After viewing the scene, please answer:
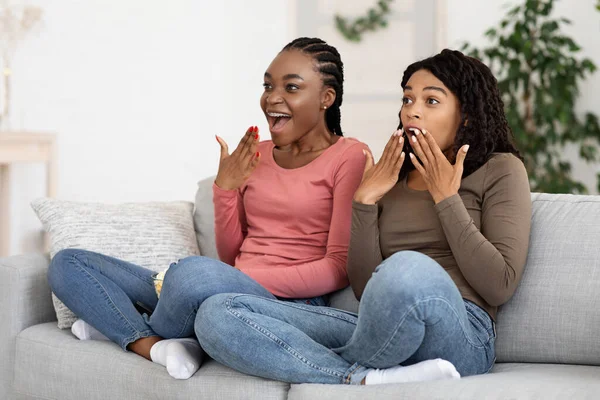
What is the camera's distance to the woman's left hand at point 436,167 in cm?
180

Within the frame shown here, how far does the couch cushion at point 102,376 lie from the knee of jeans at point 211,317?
103mm

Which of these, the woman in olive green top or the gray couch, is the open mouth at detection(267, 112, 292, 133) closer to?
the woman in olive green top

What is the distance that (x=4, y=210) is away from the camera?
4.06 meters

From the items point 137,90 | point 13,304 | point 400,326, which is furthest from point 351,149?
point 137,90

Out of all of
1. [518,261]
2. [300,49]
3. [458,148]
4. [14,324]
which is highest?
[300,49]

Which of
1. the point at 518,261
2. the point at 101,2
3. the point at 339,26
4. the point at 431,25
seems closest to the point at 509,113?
the point at 431,25

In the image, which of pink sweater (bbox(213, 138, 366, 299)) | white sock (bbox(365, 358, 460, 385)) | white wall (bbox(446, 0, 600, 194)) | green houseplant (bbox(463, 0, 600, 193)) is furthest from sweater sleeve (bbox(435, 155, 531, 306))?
white wall (bbox(446, 0, 600, 194))

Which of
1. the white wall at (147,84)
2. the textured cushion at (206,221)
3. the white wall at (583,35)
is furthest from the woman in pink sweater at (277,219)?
the white wall at (583,35)

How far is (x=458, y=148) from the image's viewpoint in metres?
1.92

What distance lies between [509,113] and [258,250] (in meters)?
2.27

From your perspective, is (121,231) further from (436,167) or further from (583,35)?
(583,35)

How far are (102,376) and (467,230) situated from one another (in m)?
0.90

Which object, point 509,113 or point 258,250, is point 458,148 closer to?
point 258,250

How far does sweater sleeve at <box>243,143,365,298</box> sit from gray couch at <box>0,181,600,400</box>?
0.12 meters
